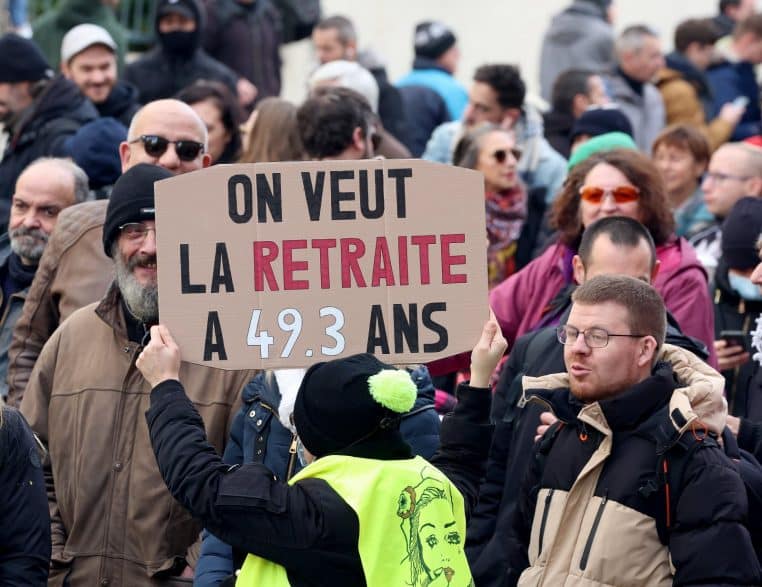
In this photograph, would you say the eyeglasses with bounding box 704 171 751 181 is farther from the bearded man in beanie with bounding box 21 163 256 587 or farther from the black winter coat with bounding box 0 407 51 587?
the black winter coat with bounding box 0 407 51 587

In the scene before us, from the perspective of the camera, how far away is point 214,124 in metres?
9.61

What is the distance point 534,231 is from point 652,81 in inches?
159

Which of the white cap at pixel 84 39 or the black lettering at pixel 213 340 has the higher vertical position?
the white cap at pixel 84 39

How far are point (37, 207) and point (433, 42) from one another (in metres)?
5.76

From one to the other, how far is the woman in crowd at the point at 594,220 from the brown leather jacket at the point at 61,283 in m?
1.69

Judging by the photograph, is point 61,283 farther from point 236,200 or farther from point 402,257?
point 402,257

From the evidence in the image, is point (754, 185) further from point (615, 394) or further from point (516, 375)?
point (615, 394)

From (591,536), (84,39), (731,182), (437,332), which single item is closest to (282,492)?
(437,332)

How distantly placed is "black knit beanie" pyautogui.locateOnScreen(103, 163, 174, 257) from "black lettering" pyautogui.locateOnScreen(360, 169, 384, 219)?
43.2 inches

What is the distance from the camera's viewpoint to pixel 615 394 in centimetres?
568

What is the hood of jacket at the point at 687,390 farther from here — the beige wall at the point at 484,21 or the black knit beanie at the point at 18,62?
the beige wall at the point at 484,21

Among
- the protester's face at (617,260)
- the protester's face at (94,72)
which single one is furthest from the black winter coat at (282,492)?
the protester's face at (94,72)

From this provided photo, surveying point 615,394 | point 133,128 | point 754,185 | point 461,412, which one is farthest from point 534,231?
point 461,412

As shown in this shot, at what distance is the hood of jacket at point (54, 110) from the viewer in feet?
31.9
